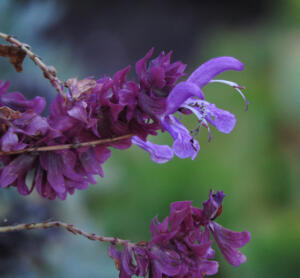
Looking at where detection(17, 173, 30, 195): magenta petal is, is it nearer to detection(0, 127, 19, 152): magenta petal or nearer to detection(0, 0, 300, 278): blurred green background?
detection(0, 127, 19, 152): magenta petal

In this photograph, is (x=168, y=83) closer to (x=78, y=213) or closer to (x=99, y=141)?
(x=99, y=141)

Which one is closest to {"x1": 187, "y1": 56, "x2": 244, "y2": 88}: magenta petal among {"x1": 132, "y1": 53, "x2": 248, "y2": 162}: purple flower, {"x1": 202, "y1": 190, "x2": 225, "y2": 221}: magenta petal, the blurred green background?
{"x1": 132, "y1": 53, "x2": 248, "y2": 162}: purple flower

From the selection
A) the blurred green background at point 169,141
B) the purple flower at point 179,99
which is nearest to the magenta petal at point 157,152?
the purple flower at point 179,99

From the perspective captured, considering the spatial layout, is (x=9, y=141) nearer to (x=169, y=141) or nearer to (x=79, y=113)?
(x=79, y=113)

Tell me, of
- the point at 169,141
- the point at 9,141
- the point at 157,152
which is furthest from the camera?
the point at 169,141

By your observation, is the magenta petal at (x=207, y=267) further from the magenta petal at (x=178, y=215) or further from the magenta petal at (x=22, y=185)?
the magenta petal at (x=22, y=185)

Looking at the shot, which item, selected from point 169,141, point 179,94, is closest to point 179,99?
point 179,94
